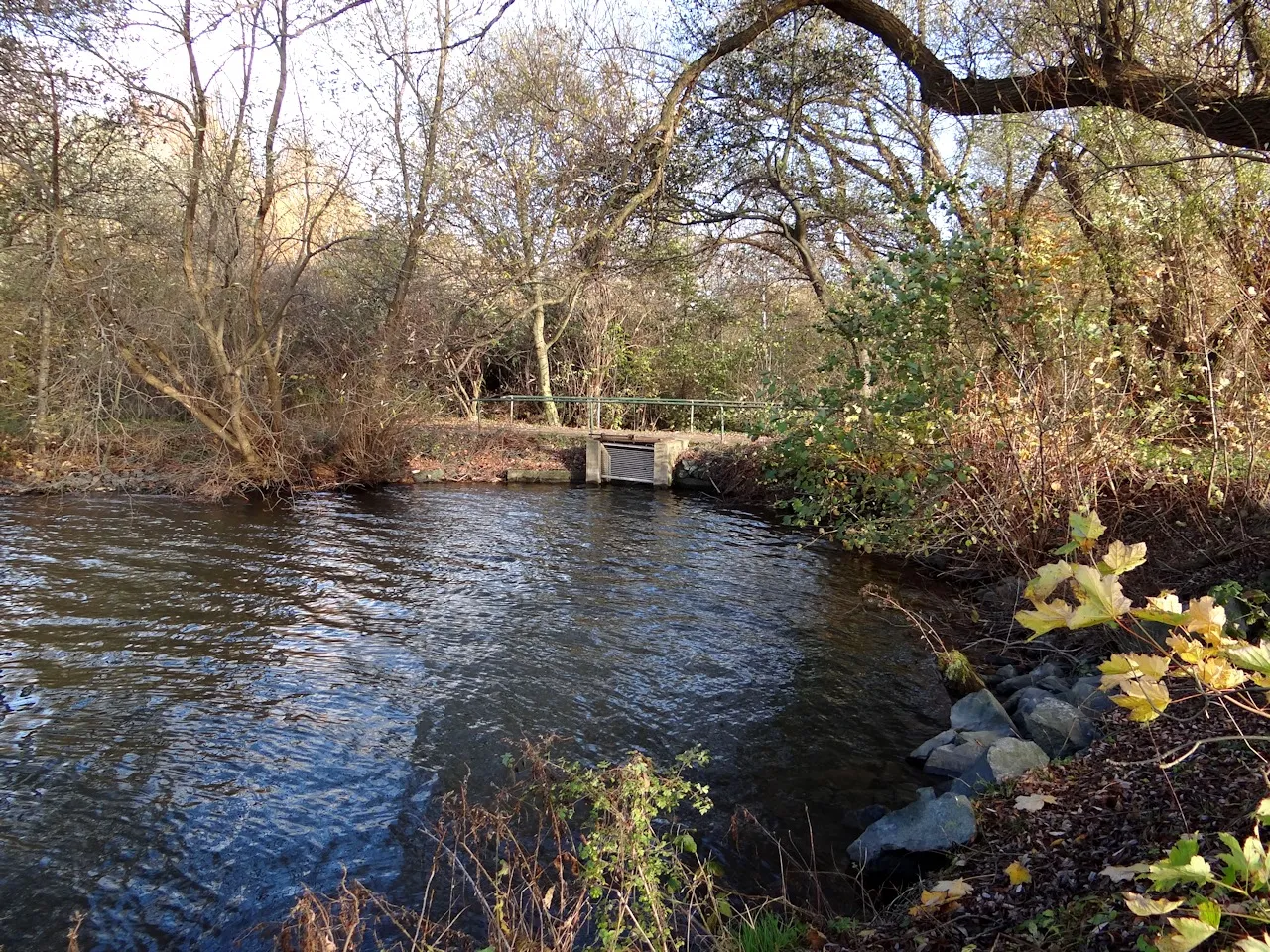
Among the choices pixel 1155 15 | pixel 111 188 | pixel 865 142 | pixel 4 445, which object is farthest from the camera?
pixel 4 445

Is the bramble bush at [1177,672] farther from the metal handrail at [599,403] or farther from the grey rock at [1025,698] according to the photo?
the metal handrail at [599,403]

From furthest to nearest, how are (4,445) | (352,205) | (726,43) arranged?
1. (352,205)
2. (4,445)
3. (726,43)

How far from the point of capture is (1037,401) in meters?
7.09

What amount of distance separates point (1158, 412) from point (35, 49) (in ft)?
49.6

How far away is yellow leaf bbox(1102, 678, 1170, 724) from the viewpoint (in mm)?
1983

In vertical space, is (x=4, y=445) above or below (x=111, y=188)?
below

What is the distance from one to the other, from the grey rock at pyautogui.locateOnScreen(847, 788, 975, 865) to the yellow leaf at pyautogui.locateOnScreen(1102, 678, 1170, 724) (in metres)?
2.22

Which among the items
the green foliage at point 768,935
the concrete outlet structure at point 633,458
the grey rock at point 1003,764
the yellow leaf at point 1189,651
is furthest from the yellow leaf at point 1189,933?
the concrete outlet structure at point 633,458

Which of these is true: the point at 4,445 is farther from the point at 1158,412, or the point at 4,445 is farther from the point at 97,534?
the point at 1158,412

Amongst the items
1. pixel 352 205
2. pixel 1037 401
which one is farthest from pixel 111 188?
pixel 1037 401

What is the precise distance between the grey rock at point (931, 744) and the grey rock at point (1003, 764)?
62 cm

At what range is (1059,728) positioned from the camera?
5.20 metres

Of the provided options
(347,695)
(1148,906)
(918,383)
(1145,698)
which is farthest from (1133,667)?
(347,695)

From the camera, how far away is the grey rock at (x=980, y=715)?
5.70 meters
